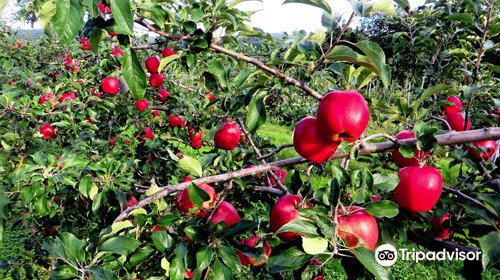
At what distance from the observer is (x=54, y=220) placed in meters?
1.59

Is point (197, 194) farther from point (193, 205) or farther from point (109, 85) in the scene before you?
point (109, 85)

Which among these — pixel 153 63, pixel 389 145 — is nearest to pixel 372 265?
pixel 389 145

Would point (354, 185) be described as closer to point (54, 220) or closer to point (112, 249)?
point (112, 249)

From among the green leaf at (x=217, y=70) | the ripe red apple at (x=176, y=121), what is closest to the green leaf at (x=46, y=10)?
the green leaf at (x=217, y=70)

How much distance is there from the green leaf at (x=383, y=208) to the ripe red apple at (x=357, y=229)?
0.05 ft

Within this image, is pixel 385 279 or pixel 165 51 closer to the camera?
pixel 385 279

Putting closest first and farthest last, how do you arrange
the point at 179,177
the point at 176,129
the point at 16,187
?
1. the point at 16,187
2. the point at 179,177
3. the point at 176,129

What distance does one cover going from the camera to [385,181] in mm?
750

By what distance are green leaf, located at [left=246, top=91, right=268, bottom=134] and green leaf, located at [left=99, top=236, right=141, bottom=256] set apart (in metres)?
0.39

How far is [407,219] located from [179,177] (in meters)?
1.55

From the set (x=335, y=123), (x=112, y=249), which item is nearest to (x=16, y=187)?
(x=112, y=249)

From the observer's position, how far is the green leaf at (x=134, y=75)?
0.68 metres

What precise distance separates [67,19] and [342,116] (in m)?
0.53

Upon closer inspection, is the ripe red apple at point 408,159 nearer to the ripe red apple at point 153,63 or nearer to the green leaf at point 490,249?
the green leaf at point 490,249
